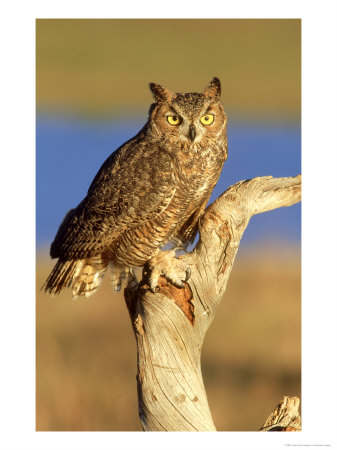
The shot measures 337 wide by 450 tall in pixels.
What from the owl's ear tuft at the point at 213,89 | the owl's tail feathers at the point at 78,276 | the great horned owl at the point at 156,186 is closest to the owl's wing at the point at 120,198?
the great horned owl at the point at 156,186

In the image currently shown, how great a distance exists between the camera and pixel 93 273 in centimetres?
440

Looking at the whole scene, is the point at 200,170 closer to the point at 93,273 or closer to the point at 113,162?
the point at 113,162

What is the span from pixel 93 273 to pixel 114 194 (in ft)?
1.89

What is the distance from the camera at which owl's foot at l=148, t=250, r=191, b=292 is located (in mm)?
3982

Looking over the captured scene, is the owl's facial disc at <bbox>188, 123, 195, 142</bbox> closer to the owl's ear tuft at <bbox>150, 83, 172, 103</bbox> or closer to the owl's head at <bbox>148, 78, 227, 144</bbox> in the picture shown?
the owl's head at <bbox>148, 78, 227, 144</bbox>

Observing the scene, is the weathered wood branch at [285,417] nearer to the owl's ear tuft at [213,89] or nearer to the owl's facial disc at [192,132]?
the owl's facial disc at [192,132]

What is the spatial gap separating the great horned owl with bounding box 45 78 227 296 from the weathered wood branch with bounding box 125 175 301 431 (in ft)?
0.32

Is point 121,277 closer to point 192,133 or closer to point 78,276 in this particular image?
point 78,276

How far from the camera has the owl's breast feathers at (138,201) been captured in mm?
→ 3998

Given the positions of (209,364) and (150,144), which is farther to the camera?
(209,364)

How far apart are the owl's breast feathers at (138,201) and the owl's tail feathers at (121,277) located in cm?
19

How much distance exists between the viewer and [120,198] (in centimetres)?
404

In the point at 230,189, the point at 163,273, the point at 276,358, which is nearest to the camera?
the point at 163,273
